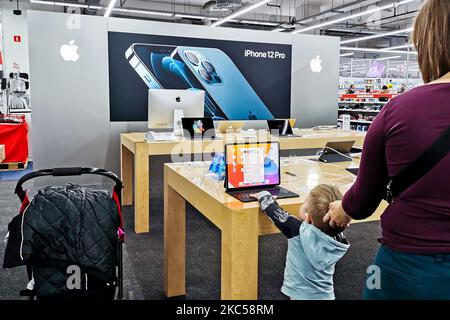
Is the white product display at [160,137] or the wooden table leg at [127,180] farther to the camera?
the wooden table leg at [127,180]

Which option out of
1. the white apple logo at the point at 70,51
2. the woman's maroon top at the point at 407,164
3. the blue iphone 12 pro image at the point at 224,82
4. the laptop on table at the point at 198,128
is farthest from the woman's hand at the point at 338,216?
the blue iphone 12 pro image at the point at 224,82

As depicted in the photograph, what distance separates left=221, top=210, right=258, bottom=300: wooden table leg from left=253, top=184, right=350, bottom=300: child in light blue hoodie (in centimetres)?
10

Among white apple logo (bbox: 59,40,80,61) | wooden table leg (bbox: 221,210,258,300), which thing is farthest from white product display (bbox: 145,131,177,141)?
wooden table leg (bbox: 221,210,258,300)

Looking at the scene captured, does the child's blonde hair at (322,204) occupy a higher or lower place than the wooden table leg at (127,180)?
higher

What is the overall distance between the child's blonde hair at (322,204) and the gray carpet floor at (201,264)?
3.88 feet

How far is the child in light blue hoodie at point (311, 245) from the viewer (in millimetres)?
1626

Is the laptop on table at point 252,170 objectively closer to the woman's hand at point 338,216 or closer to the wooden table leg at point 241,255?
the wooden table leg at point 241,255

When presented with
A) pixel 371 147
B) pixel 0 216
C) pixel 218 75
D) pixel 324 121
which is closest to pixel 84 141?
pixel 0 216

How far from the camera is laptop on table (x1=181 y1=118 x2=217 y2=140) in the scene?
4.62m

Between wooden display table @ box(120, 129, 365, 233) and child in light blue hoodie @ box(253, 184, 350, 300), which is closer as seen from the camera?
child in light blue hoodie @ box(253, 184, 350, 300)

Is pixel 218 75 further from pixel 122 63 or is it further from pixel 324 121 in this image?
pixel 324 121

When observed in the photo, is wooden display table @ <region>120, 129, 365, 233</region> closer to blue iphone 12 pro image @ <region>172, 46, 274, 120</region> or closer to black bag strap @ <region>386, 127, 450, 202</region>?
blue iphone 12 pro image @ <region>172, 46, 274, 120</region>

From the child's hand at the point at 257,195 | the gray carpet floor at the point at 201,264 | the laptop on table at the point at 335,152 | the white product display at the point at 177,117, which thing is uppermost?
the white product display at the point at 177,117

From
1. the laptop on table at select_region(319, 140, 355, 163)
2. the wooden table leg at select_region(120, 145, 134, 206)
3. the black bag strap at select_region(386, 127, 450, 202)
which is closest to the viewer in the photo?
the black bag strap at select_region(386, 127, 450, 202)
